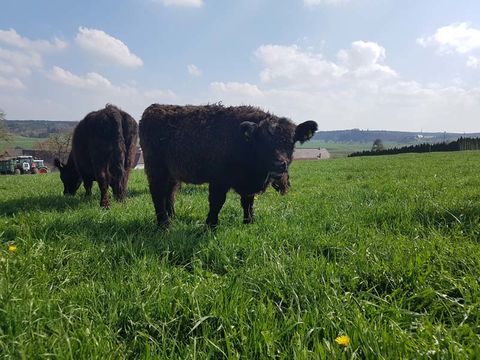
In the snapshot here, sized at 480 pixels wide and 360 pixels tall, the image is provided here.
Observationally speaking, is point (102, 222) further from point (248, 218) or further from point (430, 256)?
point (430, 256)

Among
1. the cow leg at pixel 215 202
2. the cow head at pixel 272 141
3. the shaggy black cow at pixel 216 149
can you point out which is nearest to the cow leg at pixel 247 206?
the shaggy black cow at pixel 216 149

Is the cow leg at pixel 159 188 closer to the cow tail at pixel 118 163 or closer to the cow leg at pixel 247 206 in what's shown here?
the cow leg at pixel 247 206

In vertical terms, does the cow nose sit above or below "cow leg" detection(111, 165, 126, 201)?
above

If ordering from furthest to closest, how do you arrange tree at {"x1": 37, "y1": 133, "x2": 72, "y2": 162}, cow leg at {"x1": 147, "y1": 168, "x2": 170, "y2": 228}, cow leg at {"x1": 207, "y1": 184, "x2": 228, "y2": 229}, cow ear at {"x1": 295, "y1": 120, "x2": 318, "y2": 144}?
tree at {"x1": 37, "y1": 133, "x2": 72, "y2": 162} → cow leg at {"x1": 147, "y1": 168, "x2": 170, "y2": 228} → cow ear at {"x1": 295, "y1": 120, "x2": 318, "y2": 144} → cow leg at {"x1": 207, "y1": 184, "x2": 228, "y2": 229}

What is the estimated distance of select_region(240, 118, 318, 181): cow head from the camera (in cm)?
507

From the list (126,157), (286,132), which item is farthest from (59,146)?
(286,132)

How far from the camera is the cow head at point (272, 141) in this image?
16.6ft

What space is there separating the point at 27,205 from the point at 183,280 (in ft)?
20.1

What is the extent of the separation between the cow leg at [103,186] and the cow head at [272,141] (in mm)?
4245

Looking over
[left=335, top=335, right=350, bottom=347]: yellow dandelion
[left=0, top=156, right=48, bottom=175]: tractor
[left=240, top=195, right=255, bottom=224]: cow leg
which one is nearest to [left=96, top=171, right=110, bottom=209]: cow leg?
[left=240, top=195, right=255, bottom=224]: cow leg

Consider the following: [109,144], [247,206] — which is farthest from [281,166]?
[109,144]

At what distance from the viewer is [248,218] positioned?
561 centimetres

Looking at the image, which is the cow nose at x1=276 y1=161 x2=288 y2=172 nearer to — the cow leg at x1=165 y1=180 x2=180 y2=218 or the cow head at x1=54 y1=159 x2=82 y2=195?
the cow leg at x1=165 y1=180 x2=180 y2=218

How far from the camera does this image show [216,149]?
5535mm
